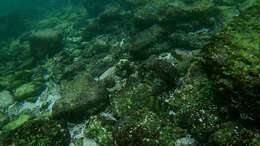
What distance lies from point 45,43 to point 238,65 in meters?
9.32

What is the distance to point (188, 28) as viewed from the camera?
10078 mm

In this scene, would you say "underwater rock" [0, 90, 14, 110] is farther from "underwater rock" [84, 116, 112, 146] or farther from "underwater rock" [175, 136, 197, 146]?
"underwater rock" [175, 136, 197, 146]

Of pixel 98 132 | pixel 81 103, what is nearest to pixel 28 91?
pixel 81 103

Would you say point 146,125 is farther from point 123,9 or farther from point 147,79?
point 123,9

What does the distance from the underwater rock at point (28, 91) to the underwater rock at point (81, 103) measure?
265cm

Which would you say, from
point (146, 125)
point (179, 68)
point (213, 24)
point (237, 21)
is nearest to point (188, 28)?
point (213, 24)

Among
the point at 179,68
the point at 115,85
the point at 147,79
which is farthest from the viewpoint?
the point at 115,85

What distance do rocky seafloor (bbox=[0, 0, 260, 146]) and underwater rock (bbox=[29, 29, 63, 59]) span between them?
4cm

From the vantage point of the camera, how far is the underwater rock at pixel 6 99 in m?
9.82

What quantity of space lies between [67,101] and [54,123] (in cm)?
77

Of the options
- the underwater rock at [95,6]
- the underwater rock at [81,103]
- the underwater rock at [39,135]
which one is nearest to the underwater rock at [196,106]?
the underwater rock at [81,103]

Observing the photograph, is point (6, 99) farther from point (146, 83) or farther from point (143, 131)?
point (143, 131)

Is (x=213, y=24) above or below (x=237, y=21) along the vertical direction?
below

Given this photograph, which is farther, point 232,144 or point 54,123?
point 54,123
